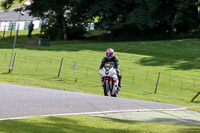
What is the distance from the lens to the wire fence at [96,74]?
27.0 meters

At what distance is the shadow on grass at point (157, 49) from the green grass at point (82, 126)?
26.9 m

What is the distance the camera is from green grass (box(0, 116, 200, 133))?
8938 mm

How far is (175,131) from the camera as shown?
9945 millimetres

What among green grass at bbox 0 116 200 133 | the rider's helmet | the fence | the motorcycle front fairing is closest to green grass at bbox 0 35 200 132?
green grass at bbox 0 116 200 133

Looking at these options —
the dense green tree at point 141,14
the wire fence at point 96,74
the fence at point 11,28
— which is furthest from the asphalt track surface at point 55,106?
the fence at point 11,28

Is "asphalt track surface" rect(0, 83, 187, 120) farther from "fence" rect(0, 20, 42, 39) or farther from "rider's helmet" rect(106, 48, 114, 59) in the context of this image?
"fence" rect(0, 20, 42, 39)

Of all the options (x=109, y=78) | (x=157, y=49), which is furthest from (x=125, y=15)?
(x=109, y=78)

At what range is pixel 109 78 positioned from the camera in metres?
18.1

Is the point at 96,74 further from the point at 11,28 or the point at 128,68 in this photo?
the point at 11,28

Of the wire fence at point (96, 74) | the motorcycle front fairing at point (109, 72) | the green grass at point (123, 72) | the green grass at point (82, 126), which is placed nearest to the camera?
the green grass at point (82, 126)

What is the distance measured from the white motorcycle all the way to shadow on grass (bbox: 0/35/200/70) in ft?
63.5

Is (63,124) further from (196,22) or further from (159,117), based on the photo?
(196,22)

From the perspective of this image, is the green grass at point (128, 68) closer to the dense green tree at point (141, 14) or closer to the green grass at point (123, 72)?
the green grass at point (123, 72)

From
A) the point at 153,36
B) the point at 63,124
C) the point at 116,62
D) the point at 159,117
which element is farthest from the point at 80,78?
the point at 153,36
